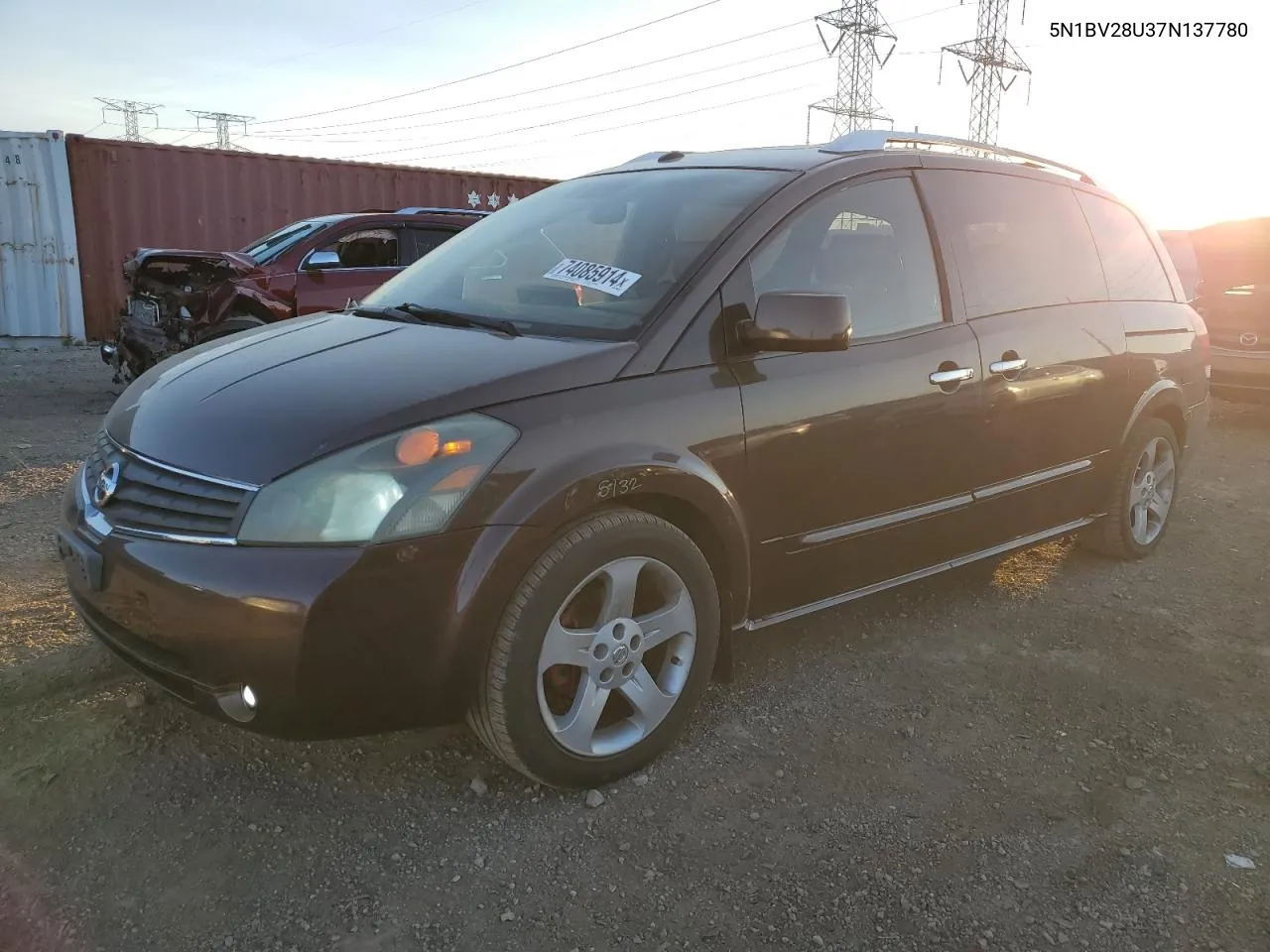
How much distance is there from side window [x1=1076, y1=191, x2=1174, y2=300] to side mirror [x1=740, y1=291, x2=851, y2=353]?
2.10m

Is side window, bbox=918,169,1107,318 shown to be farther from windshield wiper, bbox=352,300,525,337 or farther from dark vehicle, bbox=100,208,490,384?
dark vehicle, bbox=100,208,490,384

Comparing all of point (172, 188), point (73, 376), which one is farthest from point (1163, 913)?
point (172, 188)

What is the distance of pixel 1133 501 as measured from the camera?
441cm

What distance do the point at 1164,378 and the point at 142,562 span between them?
415cm

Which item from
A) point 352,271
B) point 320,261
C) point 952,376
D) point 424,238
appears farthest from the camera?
point 424,238

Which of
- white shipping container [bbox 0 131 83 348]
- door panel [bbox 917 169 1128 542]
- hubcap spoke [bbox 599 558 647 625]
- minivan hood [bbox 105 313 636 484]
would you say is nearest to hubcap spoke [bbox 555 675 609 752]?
hubcap spoke [bbox 599 558 647 625]

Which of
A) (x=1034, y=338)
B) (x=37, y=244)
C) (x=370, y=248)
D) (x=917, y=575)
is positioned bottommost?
(x=917, y=575)

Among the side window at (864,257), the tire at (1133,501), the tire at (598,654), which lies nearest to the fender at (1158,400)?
the tire at (1133,501)

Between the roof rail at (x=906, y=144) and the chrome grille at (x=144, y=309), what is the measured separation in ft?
18.8

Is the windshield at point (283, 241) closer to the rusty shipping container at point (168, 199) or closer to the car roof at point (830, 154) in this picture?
the car roof at point (830, 154)

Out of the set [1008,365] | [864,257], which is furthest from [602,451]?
[1008,365]

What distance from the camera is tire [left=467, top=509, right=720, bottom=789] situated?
2.28 m

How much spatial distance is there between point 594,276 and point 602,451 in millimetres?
753

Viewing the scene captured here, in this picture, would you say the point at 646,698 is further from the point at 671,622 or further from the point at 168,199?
the point at 168,199
